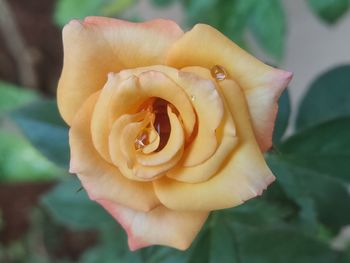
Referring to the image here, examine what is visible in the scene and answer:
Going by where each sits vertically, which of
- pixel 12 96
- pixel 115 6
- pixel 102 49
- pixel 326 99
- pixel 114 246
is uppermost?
pixel 102 49

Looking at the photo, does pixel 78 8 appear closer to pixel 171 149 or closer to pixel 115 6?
pixel 115 6

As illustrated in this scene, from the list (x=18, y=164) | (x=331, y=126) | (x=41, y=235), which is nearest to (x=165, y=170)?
(x=331, y=126)

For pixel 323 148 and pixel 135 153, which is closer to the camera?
pixel 135 153

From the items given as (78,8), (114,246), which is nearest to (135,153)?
(114,246)

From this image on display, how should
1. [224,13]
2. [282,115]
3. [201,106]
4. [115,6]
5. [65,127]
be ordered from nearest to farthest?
[201,106] < [282,115] < [65,127] < [224,13] < [115,6]

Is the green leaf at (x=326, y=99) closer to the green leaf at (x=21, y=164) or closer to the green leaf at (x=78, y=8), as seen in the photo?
the green leaf at (x=78, y=8)
